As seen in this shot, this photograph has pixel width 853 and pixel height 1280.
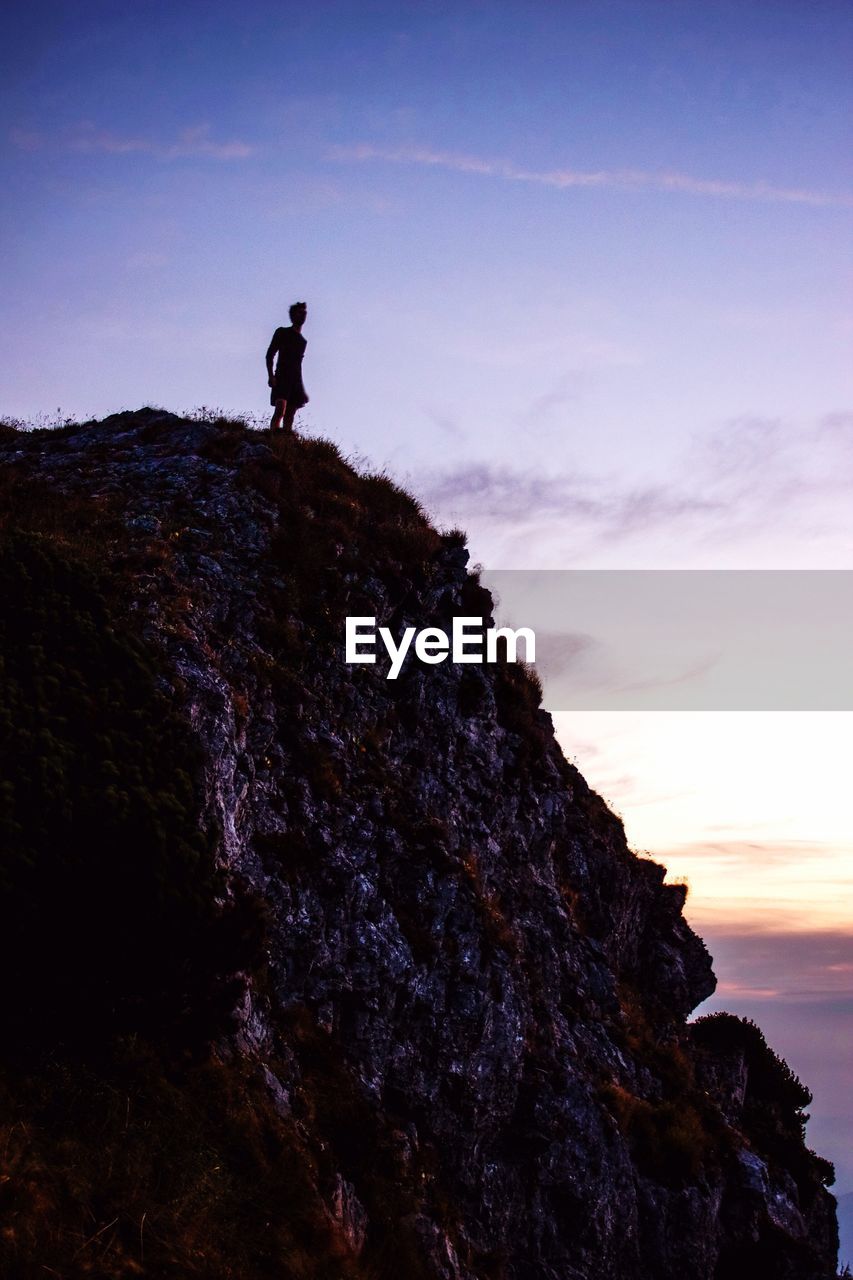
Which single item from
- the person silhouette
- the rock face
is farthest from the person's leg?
the rock face

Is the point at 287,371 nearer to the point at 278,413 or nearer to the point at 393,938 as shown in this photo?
the point at 278,413

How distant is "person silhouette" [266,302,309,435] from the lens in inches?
1065

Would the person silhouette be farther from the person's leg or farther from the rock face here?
the rock face

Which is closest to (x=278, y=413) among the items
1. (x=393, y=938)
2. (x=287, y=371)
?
(x=287, y=371)

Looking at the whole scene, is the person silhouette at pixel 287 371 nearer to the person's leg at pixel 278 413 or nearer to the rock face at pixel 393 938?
the person's leg at pixel 278 413

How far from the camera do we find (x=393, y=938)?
17.1 metres

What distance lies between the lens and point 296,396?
27.6 m

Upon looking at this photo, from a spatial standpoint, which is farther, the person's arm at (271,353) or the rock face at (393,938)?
the person's arm at (271,353)

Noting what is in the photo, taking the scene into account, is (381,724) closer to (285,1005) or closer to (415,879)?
(415,879)

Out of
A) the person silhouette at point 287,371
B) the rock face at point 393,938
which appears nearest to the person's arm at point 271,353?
the person silhouette at point 287,371

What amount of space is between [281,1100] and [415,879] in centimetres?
549

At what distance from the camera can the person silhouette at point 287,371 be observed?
27047 mm

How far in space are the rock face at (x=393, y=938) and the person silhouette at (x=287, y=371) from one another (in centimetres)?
190

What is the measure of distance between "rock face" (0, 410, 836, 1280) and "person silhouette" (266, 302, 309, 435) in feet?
6.23
